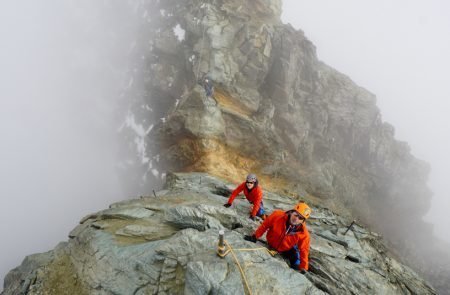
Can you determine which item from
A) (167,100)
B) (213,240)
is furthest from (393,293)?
(167,100)

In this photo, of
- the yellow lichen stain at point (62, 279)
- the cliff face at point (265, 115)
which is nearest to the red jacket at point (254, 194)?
the yellow lichen stain at point (62, 279)

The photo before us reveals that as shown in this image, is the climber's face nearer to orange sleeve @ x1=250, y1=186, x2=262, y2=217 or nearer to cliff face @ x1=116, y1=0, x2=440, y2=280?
orange sleeve @ x1=250, y1=186, x2=262, y2=217

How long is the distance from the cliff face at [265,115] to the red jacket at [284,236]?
15.0 metres

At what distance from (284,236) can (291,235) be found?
11.5 inches

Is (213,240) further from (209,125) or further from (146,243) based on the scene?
(209,125)

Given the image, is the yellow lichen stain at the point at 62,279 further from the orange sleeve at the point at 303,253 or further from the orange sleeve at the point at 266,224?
the orange sleeve at the point at 303,253

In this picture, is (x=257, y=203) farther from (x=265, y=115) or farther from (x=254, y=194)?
(x=265, y=115)

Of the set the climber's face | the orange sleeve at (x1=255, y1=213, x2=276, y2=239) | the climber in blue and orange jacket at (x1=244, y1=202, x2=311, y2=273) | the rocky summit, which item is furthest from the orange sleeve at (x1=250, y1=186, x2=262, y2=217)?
the climber's face

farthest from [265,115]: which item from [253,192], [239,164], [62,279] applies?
[62,279]

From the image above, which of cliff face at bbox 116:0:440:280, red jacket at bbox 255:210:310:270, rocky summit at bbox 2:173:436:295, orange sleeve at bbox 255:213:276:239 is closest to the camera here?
rocky summit at bbox 2:173:436:295

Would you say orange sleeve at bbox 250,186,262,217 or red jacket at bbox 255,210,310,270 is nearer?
red jacket at bbox 255,210,310,270

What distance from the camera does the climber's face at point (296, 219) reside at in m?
10.2

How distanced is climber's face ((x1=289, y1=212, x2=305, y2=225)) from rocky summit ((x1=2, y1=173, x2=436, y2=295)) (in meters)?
1.64

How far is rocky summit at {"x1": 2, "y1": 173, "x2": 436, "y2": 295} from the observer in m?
9.59
